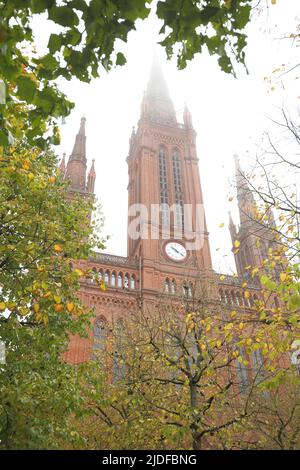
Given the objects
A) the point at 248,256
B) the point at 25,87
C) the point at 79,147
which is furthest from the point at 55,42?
the point at 248,256

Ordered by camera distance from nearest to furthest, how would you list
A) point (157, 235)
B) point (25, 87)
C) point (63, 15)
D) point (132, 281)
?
1. point (63, 15)
2. point (25, 87)
3. point (132, 281)
4. point (157, 235)

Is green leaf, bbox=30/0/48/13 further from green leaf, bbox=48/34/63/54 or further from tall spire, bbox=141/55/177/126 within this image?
tall spire, bbox=141/55/177/126

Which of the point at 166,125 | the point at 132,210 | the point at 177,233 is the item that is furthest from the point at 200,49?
the point at 166,125

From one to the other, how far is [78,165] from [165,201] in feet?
26.8

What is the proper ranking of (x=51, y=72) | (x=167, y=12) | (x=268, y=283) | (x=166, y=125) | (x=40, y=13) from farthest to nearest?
(x=166, y=125), (x=268, y=283), (x=51, y=72), (x=167, y=12), (x=40, y=13)

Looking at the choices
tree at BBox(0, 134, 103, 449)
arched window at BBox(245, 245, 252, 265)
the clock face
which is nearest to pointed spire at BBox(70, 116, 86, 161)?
→ the clock face

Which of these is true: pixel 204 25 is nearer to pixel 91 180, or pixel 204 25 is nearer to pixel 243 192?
pixel 243 192

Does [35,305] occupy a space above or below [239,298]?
below

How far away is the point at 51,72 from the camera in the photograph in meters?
4.03

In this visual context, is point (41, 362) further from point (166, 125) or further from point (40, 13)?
point (166, 125)

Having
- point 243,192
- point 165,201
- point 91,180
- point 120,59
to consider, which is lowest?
point 120,59

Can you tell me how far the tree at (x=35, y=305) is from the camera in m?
6.44

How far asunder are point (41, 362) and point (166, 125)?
35.9m

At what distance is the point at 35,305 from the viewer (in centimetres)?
719
